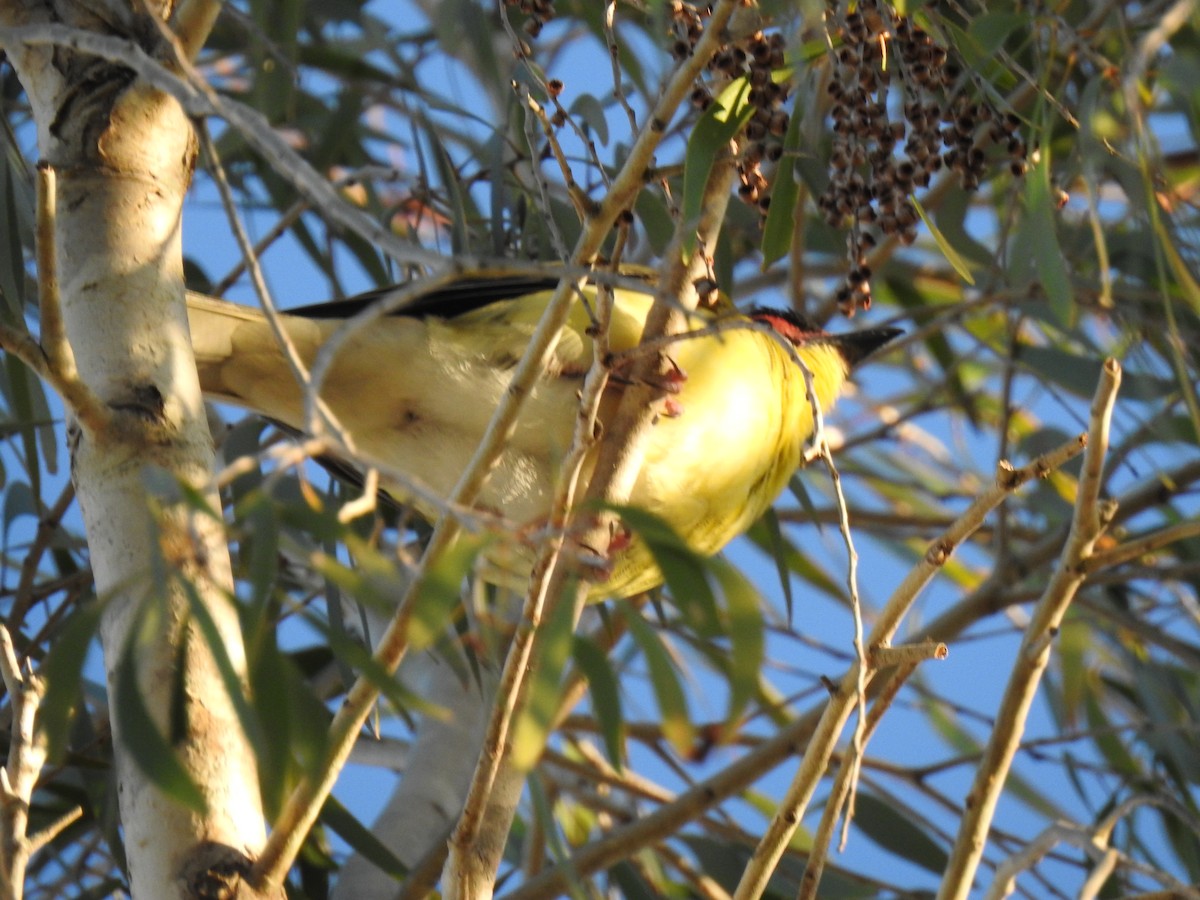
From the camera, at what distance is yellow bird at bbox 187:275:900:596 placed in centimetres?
191

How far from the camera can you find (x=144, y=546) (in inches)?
46.4

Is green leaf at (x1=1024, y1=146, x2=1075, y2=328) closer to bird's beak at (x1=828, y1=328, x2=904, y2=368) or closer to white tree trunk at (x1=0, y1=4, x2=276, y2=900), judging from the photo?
white tree trunk at (x1=0, y1=4, x2=276, y2=900)

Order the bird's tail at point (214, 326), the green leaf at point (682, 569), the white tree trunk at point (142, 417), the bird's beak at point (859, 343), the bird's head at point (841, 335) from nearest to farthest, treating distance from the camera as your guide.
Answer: the green leaf at point (682, 569) < the white tree trunk at point (142, 417) < the bird's tail at point (214, 326) < the bird's head at point (841, 335) < the bird's beak at point (859, 343)

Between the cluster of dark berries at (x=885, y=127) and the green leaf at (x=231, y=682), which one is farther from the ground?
the cluster of dark berries at (x=885, y=127)

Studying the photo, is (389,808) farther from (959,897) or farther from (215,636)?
(215,636)

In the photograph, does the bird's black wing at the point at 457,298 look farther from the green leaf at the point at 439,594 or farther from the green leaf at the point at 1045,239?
the green leaf at the point at 439,594

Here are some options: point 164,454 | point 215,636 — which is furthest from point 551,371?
point 215,636

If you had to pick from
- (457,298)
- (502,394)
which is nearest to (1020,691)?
(502,394)

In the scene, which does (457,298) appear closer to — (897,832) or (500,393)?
(500,393)

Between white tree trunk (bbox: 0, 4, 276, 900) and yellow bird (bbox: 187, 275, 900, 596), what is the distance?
0.54 metres

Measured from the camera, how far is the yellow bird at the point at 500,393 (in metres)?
1.91

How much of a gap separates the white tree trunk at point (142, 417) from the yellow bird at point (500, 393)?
539mm

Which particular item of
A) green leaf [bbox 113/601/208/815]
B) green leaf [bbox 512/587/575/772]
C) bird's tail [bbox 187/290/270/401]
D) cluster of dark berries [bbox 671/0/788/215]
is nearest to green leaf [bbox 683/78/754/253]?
cluster of dark berries [bbox 671/0/788/215]

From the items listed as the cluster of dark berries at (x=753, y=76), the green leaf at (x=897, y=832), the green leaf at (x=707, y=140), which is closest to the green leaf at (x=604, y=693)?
the green leaf at (x=707, y=140)
